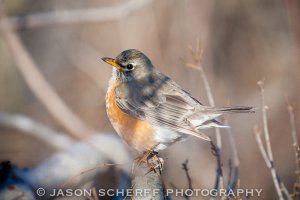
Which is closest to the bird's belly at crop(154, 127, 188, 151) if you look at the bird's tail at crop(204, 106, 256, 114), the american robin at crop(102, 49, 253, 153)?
the american robin at crop(102, 49, 253, 153)

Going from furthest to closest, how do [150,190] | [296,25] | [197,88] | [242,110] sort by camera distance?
[197,88] → [296,25] → [242,110] → [150,190]

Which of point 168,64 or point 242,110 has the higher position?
point 168,64

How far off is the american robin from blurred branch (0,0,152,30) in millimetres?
2431

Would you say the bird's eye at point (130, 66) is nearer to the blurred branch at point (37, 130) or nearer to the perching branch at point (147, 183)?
the blurred branch at point (37, 130)

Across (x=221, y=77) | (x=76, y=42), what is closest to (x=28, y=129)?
(x=76, y=42)

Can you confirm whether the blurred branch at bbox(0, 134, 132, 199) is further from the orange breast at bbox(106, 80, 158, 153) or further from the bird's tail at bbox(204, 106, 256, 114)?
the bird's tail at bbox(204, 106, 256, 114)

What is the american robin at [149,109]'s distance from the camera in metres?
4.10

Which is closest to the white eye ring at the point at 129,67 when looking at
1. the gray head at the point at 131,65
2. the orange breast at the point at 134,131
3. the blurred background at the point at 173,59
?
the gray head at the point at 131,65

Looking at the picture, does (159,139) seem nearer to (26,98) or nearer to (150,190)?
(150,190)

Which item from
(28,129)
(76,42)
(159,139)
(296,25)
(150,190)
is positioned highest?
(76,42)

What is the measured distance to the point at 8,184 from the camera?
326cm

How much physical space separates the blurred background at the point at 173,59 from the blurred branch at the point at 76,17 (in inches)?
0.6

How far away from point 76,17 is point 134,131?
3323 mm

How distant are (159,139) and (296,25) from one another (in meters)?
2.83
